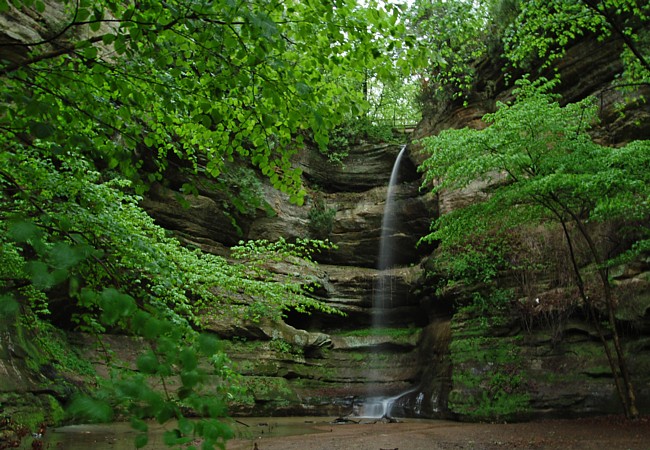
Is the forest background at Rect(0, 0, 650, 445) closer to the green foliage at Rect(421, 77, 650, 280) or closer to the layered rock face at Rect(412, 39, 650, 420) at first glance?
the green foliage at Rect(421, 77, 650, 280)

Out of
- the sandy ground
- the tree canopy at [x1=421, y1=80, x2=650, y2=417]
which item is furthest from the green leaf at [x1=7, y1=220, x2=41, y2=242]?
the tree canopy at [x1=421, y1=80, x2=650, y2=417]

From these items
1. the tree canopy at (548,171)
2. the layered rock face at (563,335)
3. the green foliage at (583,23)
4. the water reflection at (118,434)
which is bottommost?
the water reflection at (118,434)

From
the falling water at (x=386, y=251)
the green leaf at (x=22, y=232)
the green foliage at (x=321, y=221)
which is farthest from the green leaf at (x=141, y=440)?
the green foliage at (x=321, y=221)

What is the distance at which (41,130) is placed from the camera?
202cm

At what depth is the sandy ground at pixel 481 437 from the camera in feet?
28.6

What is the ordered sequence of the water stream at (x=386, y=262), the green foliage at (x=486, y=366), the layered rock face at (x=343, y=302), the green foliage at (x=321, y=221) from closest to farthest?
1. the green foliage at (x=486, y=366)
2. the layered rock face at (x=343, y=302)
3. the water stream at (x=386, y=262)
4. the green foliage at (x=321, y=221)

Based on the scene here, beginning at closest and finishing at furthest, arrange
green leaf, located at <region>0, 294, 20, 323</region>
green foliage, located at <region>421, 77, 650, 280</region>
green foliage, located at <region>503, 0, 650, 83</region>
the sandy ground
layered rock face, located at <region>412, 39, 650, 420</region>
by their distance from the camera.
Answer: green leaf, located at <region>0, 294, 20, 323</region>
green foliage, located at <region>503, 0, 650, 83</region>
the sandy ground
green foliage, located at <region>421, 77, 650, 280</region>
layered rock face, located at <region>412, 39, 650, 420</region>

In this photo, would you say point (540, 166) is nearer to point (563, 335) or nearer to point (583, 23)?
point (583, 23)

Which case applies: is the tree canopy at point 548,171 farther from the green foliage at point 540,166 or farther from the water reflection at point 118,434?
the water reflection at point 118,434

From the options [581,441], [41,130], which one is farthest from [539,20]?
[41,130]

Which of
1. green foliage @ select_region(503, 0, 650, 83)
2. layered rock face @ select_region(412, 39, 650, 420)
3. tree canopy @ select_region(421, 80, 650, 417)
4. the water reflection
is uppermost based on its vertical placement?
green foliage @ select_region(503, 0, 650, 83)

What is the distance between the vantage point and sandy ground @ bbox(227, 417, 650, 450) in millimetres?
Answer: 8711

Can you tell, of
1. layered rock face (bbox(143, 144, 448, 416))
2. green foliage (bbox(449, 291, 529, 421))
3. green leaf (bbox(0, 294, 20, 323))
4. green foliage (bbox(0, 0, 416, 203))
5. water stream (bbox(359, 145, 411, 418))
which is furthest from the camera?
water stream (bbox(359, 145, 411, 418))

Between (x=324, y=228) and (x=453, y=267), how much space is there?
29.3ft
